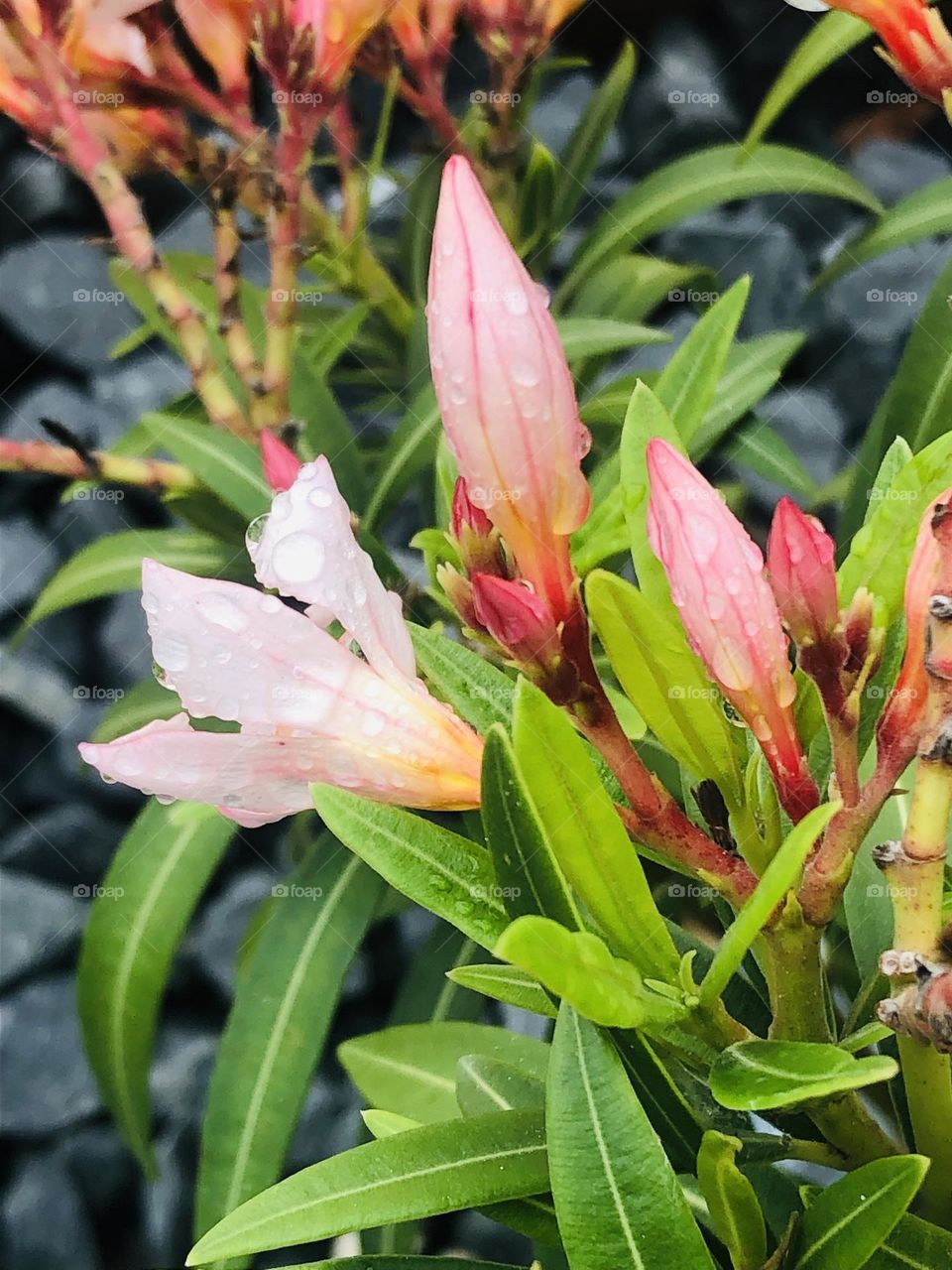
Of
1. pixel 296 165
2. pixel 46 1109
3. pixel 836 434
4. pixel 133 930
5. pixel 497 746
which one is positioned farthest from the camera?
pixel 836 434

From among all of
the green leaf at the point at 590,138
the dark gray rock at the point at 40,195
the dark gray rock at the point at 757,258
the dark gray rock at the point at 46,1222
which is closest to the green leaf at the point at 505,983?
the green leaf at the point at 590,138

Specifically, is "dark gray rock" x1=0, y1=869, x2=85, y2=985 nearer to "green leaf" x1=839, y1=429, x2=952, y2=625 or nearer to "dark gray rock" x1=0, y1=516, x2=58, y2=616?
"dark gray rock" x1=0, y1=516, x2=58, y2=616

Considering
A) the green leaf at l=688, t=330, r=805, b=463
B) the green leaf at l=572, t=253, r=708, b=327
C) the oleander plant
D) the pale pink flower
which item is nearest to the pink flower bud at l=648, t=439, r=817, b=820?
the oleander plant

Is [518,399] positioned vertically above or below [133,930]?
above

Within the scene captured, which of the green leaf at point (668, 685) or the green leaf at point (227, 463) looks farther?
the green leaf at point (227, 463)

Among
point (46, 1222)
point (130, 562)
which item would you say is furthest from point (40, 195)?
point (46, 1222)

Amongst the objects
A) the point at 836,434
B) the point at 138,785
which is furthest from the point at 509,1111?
Result: the point at 836,434

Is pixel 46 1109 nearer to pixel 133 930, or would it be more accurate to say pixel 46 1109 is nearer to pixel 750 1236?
pixel 133 930

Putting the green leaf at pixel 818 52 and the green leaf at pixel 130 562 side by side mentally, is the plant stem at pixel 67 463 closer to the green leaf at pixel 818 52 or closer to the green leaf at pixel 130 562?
the green leaf at pixel 130 562
